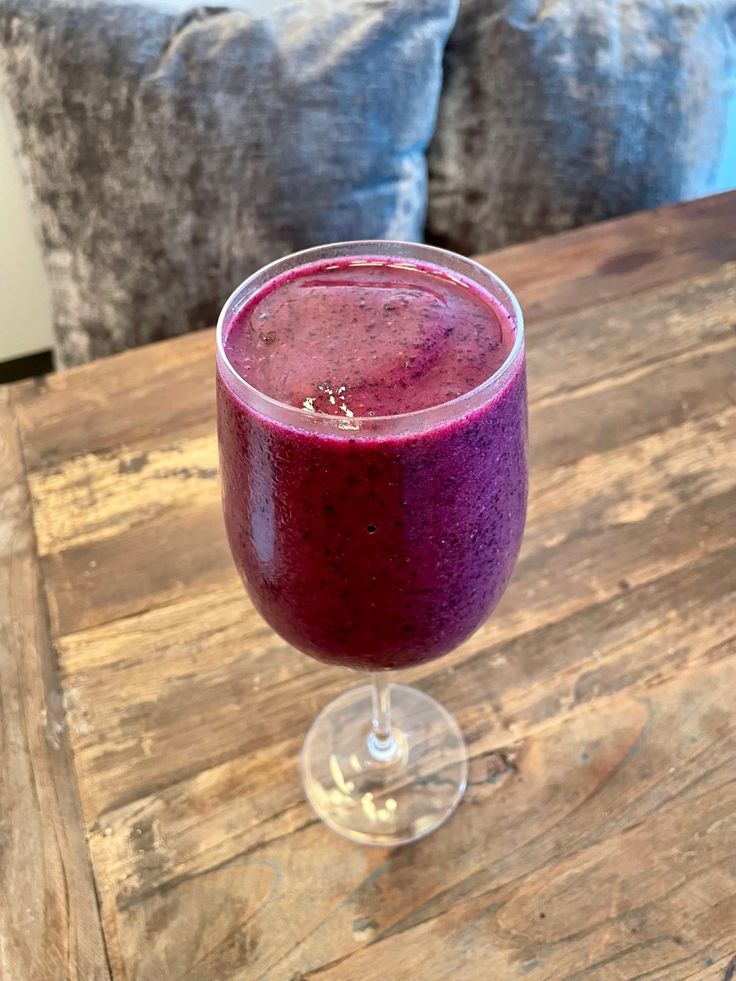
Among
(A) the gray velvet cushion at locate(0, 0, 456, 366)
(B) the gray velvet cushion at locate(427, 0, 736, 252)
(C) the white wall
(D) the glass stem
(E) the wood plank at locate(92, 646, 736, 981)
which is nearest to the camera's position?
(E) the wood plank at locate(92, 646, 736, 981)

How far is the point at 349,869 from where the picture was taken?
0.62 metres

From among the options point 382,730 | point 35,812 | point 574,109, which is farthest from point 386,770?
point 574,109

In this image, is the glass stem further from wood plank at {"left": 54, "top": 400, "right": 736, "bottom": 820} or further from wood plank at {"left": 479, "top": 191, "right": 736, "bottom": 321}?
wood plank at {"left": 479, "top": 191, "right": 736, "bottom": 321}

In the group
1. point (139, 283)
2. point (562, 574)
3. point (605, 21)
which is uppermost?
point (605, 21)

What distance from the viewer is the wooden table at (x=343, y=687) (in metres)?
0.59

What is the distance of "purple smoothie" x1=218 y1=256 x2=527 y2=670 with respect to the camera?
1.56 ft

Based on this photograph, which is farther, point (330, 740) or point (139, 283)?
point (139, 283)

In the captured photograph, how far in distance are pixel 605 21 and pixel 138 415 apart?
110 cm

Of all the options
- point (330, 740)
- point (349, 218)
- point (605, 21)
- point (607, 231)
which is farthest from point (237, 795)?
point (605, 21)

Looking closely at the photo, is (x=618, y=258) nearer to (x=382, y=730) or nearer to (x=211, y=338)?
(x=211, y=338)

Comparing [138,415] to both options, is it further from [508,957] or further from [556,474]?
[508,957]

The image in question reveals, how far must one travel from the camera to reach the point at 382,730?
28.0 inches

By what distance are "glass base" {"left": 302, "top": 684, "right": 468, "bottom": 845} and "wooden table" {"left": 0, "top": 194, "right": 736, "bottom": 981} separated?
14 mm

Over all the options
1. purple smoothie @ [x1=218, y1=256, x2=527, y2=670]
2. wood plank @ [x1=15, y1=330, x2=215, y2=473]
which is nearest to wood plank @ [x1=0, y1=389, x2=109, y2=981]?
wood plank @ [x1=15, y1=330, x2=215, y2=473]
